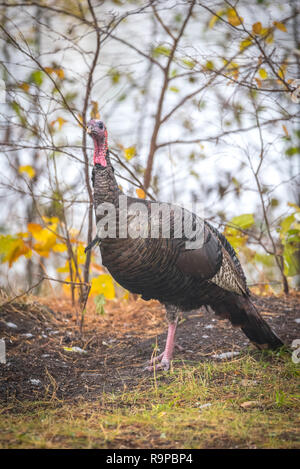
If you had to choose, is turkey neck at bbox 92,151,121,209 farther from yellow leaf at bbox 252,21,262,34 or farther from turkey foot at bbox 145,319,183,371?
yellow leaf at bbox 252,21,262,34

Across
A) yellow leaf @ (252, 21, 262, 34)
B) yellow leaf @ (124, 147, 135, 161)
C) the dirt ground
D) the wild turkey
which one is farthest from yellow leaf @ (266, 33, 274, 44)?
the dirt ground

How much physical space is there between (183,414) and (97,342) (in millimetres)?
1760

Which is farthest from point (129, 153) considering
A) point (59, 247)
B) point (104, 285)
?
point (104, 285)

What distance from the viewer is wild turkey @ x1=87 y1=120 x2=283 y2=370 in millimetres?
3127

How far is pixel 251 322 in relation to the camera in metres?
3.51

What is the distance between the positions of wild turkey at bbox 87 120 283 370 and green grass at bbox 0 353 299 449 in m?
0.38

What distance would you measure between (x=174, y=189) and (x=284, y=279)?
1.52 m

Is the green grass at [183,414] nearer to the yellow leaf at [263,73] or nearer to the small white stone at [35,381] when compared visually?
the small white stone at [35,381]

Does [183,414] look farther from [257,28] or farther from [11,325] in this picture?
[257,28]

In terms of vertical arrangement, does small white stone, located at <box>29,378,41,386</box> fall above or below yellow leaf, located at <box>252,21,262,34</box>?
below

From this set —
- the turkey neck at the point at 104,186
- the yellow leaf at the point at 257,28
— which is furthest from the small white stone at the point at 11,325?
the yellow leaf at the point at 257,28
